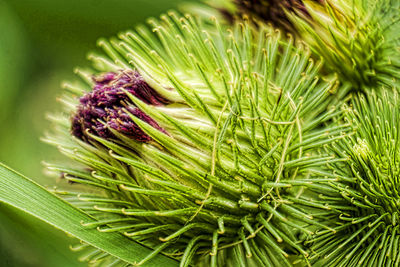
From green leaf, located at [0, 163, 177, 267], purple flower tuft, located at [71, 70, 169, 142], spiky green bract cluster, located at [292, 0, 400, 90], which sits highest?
spiky green bract cluster, located at [292, 0, 400, 90]

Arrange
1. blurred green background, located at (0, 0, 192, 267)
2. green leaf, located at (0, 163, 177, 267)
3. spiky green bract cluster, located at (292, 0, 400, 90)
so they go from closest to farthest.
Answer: green leaf, located at (0, 163, 177, 267) < spiky green bract cluster, located at (292, 0, 400, 90) < blurred green background, located at (0, 0, 192, 267)

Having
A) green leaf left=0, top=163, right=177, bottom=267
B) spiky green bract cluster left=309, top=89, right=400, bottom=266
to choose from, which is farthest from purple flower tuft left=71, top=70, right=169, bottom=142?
spiky green bract cluster left=309, top=89, right=400, bottom=266

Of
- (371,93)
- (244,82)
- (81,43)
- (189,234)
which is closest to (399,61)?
(371,93)

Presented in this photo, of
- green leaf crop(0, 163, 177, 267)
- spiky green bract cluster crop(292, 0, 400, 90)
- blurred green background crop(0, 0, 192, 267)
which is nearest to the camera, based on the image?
green leaf crop(0, 163, 177, 267)

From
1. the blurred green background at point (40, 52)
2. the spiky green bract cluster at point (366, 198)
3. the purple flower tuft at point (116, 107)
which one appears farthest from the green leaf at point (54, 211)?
the blurred green background at point (40, 52)

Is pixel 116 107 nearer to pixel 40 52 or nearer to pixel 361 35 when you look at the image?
pixel 361 35

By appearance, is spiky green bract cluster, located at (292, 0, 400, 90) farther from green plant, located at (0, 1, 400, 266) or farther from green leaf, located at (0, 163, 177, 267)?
green leaf, located at (0, 163, 177, 267)

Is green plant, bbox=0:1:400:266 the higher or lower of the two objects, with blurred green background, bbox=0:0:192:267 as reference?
lower
